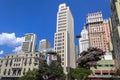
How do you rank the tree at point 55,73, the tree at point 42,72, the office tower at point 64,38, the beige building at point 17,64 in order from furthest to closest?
the office tower at point 64,38, the beige building at point 17,64, the tree at point 42,72, the tree at point 55,73

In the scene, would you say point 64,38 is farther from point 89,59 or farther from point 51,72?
point 89,59

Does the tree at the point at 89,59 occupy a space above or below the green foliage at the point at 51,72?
above

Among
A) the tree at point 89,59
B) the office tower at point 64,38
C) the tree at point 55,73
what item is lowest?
the tree at point 55,73

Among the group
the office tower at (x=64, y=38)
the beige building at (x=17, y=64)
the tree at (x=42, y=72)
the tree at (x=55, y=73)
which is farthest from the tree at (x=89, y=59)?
the office tower at (x=64, y=38)

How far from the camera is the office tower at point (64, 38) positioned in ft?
480

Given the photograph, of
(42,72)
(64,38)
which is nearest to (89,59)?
(42,72)

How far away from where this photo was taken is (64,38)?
15438 centimetres

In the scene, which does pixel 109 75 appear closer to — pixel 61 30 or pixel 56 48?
pixel 56 48

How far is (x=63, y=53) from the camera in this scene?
14725 centimetres

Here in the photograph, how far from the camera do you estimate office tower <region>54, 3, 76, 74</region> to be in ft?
480

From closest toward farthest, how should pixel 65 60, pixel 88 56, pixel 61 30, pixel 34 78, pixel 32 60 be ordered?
pixel 88 56 < pixel 34 78 < pixel 32 60 < pixel 65 60 < pixel 61 30

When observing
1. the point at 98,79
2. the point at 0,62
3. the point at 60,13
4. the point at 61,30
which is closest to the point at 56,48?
the point at 61,30

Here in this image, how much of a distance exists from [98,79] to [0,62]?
63990 mm

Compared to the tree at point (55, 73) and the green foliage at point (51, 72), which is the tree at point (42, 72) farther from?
the tree at point (55, 73)
